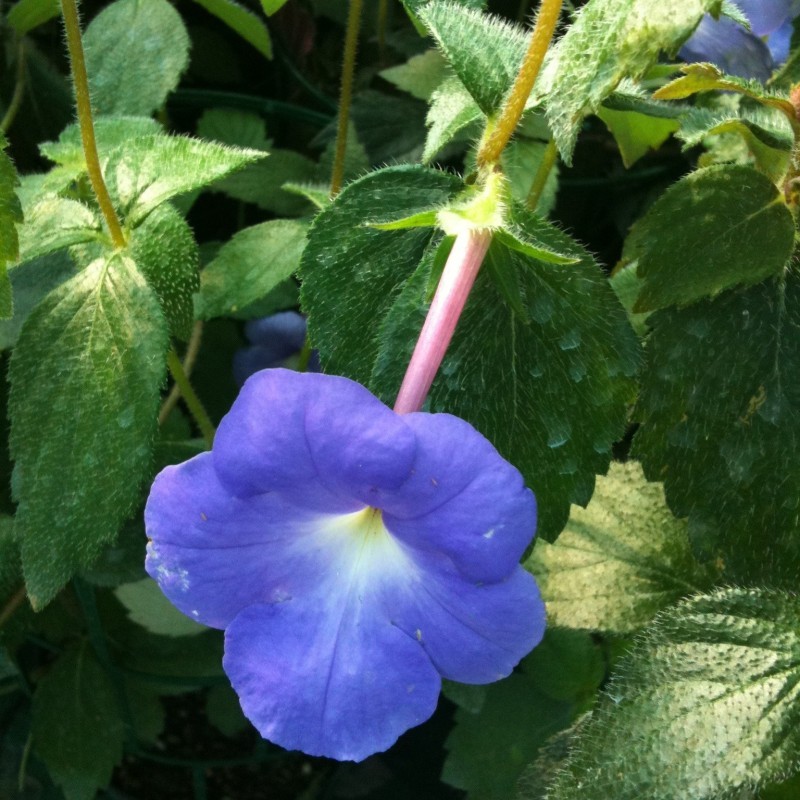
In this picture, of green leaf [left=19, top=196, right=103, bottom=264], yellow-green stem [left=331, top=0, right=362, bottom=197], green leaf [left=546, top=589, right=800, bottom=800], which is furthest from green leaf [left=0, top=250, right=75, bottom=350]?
green leaf [left=546, top=589, right=800, bottom=800]

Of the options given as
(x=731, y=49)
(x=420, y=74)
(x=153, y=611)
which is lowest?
(x=153, y=611)

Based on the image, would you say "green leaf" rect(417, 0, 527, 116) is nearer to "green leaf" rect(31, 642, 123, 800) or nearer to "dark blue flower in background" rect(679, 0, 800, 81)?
"dark blue flower in background" rect(679, 0, 800, 81)

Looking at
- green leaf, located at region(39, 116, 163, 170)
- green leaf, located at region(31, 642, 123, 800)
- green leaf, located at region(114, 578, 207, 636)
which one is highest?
green leaf, located at region(39, 116, 163, 170)

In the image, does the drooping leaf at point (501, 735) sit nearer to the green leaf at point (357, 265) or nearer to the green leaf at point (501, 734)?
the green leaf at point (501, 734)

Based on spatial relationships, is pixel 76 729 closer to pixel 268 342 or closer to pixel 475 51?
pixel 268 342

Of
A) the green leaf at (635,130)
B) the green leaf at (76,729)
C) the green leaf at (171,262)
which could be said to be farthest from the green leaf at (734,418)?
the green leaf at (76,729)

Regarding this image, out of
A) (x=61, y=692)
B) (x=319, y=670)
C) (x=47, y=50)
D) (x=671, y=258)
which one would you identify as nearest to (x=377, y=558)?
(x=319, y=670)

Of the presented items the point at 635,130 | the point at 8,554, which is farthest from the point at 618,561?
the point at 8,554
